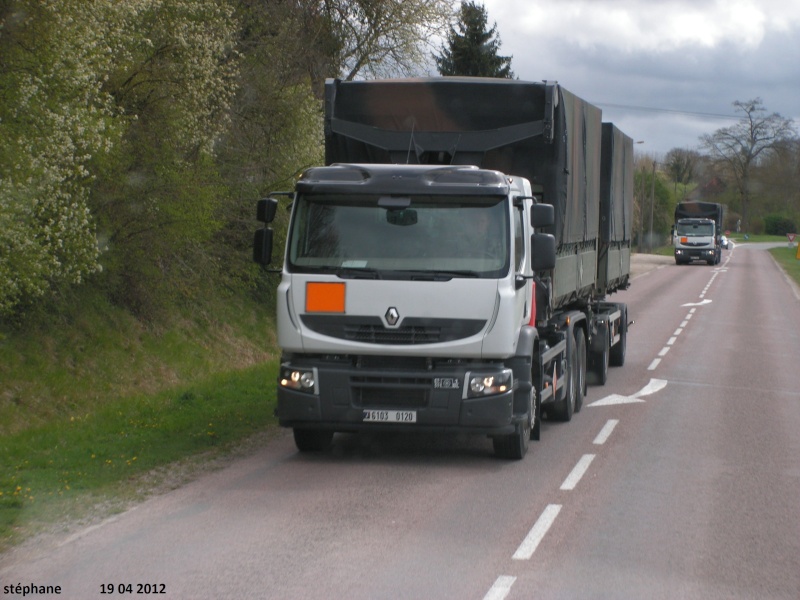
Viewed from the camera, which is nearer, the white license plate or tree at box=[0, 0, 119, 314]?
the white license plate

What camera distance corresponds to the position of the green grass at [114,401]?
854 cm

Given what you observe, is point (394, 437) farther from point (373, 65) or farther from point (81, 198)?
point (373, 65)

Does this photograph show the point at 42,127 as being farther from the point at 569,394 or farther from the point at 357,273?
the point at 569,394

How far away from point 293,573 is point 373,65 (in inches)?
929

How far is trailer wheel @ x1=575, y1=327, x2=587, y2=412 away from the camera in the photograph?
13.3 meters

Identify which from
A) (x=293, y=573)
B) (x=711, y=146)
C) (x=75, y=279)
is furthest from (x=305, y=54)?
(x=711, y=146)

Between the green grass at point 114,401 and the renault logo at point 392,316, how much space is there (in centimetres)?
216

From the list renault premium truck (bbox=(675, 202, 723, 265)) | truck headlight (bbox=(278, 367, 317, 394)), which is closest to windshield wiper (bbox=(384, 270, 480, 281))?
truck headlight (bbox=(278, 367, 317, 394))

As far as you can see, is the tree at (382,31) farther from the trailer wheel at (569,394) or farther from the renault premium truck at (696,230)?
the renault premium truck at (696,230)

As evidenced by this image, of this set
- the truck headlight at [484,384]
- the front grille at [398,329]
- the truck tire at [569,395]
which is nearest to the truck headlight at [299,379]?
the front grille at [398,329]

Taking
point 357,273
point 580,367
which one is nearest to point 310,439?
point 357,273

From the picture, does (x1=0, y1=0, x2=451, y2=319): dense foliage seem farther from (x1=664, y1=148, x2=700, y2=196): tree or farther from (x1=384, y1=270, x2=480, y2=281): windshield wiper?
(x1=664, y1=148, x2=700, y2=196): tree

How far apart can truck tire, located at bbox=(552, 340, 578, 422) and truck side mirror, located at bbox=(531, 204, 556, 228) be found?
2.95m

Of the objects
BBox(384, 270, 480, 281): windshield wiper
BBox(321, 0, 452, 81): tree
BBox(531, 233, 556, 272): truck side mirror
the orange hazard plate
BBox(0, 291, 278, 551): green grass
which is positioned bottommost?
BBox(0, 291, 278, 551): green grass
